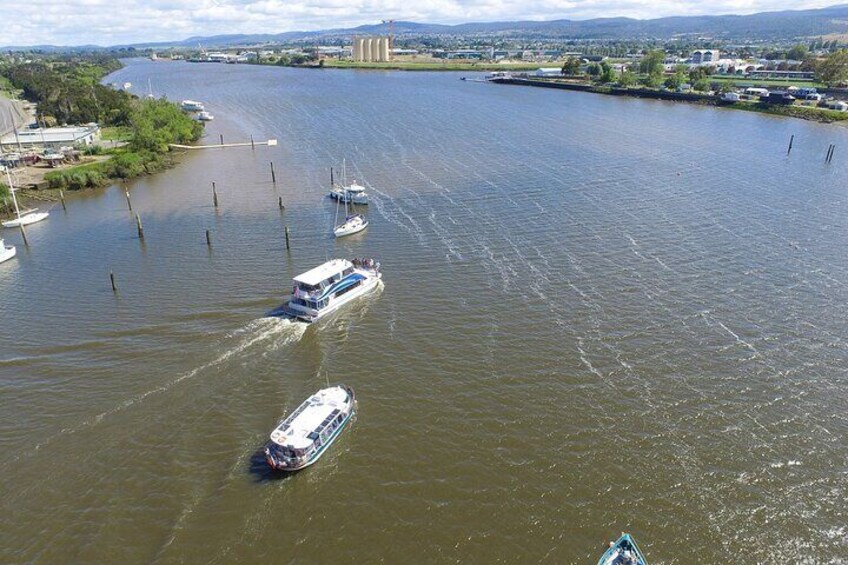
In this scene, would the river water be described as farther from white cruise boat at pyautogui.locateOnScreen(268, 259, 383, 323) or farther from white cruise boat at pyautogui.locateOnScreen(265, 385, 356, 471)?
white cruise boat at pyautogui.locateOnScreen(268, 259, 383, 323)

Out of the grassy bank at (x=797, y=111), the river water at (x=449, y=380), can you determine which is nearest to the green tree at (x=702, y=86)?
the grassy bank at (x=797, y=111)

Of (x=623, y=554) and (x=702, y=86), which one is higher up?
(x=702, y=86)

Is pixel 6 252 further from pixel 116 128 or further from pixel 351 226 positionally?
pixel 116 128

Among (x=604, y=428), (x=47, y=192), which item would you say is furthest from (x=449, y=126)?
(x=604, y=428)

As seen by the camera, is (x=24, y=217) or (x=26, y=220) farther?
(x=24, y=217)

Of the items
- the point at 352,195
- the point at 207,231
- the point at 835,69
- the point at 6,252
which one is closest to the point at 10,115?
the point at 6,252

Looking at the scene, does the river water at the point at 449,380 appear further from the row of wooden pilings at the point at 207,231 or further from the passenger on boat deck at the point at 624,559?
the passenger on boat deck at the point at 624,559

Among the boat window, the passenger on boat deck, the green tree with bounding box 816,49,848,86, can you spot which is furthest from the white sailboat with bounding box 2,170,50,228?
the green tree with bounding box 816,49,848,86

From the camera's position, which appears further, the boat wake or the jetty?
the jetty
